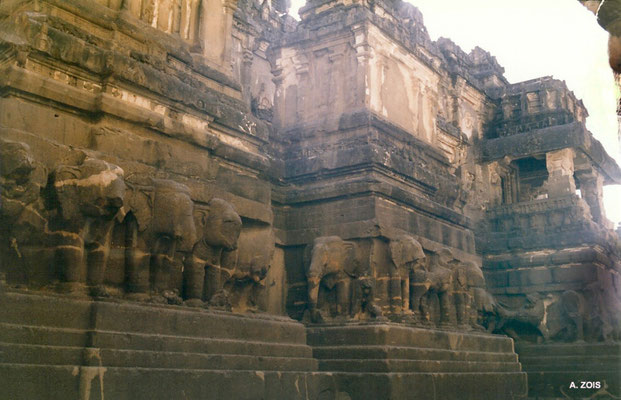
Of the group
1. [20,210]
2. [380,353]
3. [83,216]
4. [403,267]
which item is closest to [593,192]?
[403,267]

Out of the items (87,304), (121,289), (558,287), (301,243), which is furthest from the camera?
(558,287)

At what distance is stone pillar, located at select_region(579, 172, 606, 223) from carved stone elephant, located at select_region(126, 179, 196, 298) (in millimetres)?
16875

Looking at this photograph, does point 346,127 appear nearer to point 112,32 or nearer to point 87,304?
point 112,32

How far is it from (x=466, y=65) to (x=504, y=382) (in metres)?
14.4

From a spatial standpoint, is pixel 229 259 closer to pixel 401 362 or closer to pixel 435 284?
pixel 401 362

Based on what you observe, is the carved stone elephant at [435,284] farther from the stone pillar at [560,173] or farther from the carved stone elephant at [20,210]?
the stone pillar at [560,173]

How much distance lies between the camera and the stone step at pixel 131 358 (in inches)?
264

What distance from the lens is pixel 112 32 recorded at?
9.62m

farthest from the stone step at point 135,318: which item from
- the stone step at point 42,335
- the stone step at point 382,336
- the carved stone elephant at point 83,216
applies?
the stone step at point 382,336

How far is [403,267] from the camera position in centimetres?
1257

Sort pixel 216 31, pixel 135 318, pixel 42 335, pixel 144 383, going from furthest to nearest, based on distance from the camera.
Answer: pixel 216 31
pixel 135 318
pixel 144 383
pixel 42 335

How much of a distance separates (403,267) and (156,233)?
17.3 feet

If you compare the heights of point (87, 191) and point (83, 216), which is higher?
point (87, 191)

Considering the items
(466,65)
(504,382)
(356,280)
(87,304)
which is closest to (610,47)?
(87,304)
